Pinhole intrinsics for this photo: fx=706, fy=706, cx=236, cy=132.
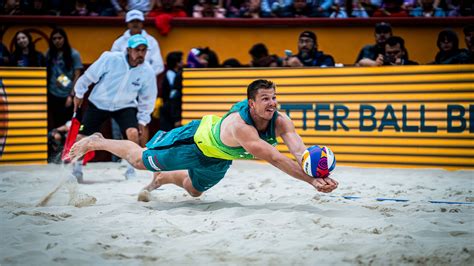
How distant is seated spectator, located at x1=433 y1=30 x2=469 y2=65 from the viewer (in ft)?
29.2

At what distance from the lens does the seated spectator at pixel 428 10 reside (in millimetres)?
10570

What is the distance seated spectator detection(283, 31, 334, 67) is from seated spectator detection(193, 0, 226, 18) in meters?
2.04

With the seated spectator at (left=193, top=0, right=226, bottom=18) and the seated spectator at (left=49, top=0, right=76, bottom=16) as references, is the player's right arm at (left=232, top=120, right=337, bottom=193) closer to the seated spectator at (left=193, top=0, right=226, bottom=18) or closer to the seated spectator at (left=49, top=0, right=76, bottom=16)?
the seated spectator at (left=193, top=0, right=226, bottom=18)

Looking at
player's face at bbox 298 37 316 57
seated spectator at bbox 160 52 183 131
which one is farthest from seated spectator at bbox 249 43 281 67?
seated spectator at bbox 160 52 183 131

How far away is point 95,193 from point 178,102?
343 cm

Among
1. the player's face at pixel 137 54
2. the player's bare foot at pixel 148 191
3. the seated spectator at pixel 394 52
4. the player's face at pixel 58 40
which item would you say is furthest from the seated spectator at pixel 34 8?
the player's bare foot at pixel 148 191

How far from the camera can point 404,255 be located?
416 centimetres

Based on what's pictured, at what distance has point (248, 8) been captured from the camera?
1128cm

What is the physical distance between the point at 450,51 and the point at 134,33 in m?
4.36

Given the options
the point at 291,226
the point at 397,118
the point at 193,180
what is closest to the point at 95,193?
the point at 193,180

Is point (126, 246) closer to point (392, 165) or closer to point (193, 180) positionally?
point (193, 180)

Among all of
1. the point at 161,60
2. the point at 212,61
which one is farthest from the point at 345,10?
the point at 161,60

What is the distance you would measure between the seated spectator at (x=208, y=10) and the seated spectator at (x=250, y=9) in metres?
0.31

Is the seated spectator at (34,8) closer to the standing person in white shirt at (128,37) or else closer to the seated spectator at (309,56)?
the standing person in white shirt at (128,37)
